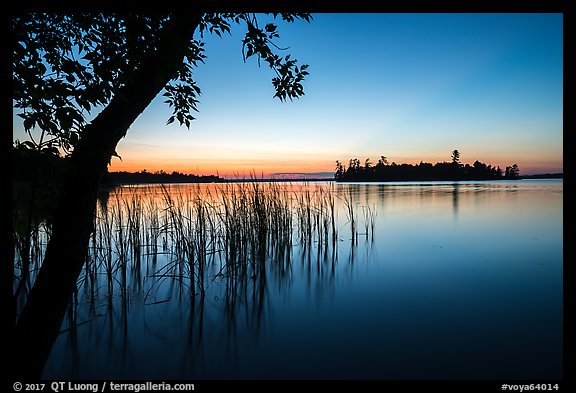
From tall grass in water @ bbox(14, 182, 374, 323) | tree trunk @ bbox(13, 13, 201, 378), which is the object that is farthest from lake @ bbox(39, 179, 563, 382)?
tree trunk @ bbox(13, 13, 201, 378)

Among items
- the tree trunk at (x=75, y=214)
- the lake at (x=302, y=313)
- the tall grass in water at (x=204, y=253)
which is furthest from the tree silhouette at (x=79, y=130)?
the tall grass in water at (x=204, y=253)

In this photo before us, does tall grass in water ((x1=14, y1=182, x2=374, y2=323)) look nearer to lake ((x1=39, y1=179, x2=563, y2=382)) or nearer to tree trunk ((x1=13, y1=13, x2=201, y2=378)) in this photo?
lake ((x1=39, y1=179, x2=563, y2=382))

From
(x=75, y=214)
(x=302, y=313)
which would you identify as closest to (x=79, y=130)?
(x=75, y=214)

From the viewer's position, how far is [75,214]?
1889 mm

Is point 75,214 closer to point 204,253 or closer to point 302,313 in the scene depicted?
point 302,313

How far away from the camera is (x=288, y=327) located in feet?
13.0

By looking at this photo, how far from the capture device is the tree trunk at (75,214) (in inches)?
71.2

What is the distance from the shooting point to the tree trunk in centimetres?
181

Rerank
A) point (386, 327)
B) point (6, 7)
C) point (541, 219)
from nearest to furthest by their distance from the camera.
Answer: point (6, 7) < point (386, 327) < point (541, 219)

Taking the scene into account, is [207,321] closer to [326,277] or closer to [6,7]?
[326,277]

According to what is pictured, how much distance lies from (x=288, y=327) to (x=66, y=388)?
2480 mm

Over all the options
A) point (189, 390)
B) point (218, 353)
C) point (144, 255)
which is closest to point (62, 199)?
point (189, 390)

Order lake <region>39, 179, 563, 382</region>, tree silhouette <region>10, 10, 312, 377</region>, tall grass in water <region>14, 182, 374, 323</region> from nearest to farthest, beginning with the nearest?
tree silhouette <region>10, 10, 312, 377</region> → lake <region>39, 179, 563, 382</region> → tall grass in water <region>14, 182, 374, 323</region>

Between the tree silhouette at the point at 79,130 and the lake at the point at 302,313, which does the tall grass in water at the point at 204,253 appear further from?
the tree silhouette at the point at 79,130
